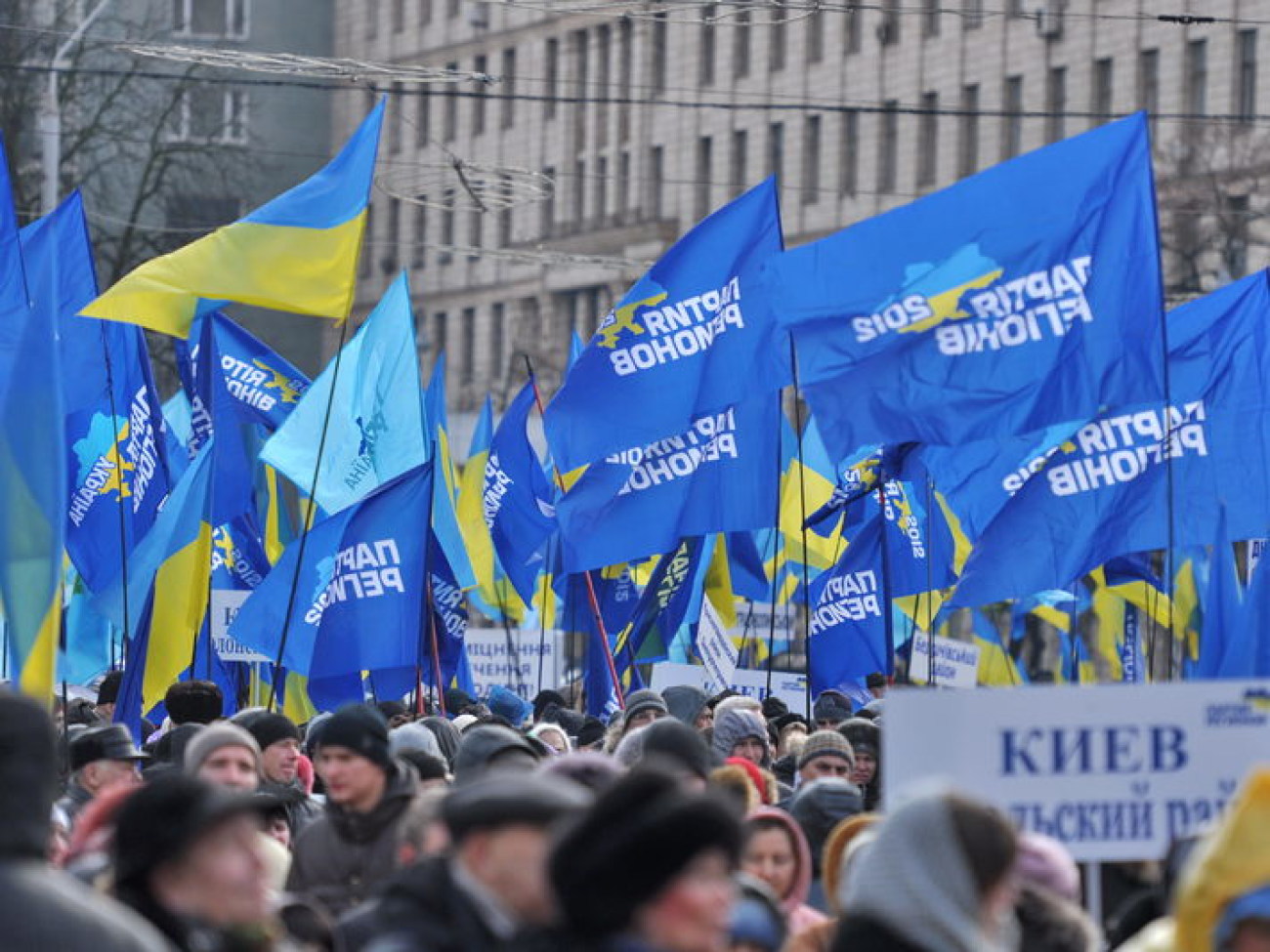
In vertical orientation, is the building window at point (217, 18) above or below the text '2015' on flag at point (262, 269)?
above

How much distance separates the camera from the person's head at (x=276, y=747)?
11531 mm

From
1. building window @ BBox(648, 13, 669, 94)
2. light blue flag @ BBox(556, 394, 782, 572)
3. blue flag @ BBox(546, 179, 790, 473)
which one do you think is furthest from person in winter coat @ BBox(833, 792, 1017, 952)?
building window @ BBox(648, 13, 669, 94)

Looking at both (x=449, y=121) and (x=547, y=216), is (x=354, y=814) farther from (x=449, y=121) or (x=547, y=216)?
(x=449, y=121)

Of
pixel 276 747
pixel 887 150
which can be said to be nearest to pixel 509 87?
pixel 887 150

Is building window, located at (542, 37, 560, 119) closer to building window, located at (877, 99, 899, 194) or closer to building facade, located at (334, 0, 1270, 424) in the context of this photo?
building facade, located at (334, 0, 1270, 424)

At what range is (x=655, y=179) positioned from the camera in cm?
7700

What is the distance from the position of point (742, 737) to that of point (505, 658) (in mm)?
12899

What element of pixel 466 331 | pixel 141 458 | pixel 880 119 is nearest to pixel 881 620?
pixel 141 458

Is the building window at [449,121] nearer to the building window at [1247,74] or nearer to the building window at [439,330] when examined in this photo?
the building window at [439,330]

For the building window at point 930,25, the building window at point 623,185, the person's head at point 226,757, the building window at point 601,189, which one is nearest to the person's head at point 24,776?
the person's head at point 226,757

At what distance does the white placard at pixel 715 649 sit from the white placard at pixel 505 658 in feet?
15.3

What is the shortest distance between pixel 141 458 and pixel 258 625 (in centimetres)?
291

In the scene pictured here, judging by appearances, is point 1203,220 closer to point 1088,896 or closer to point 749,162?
point 749,162

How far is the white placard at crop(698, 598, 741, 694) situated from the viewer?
19.9 meters
